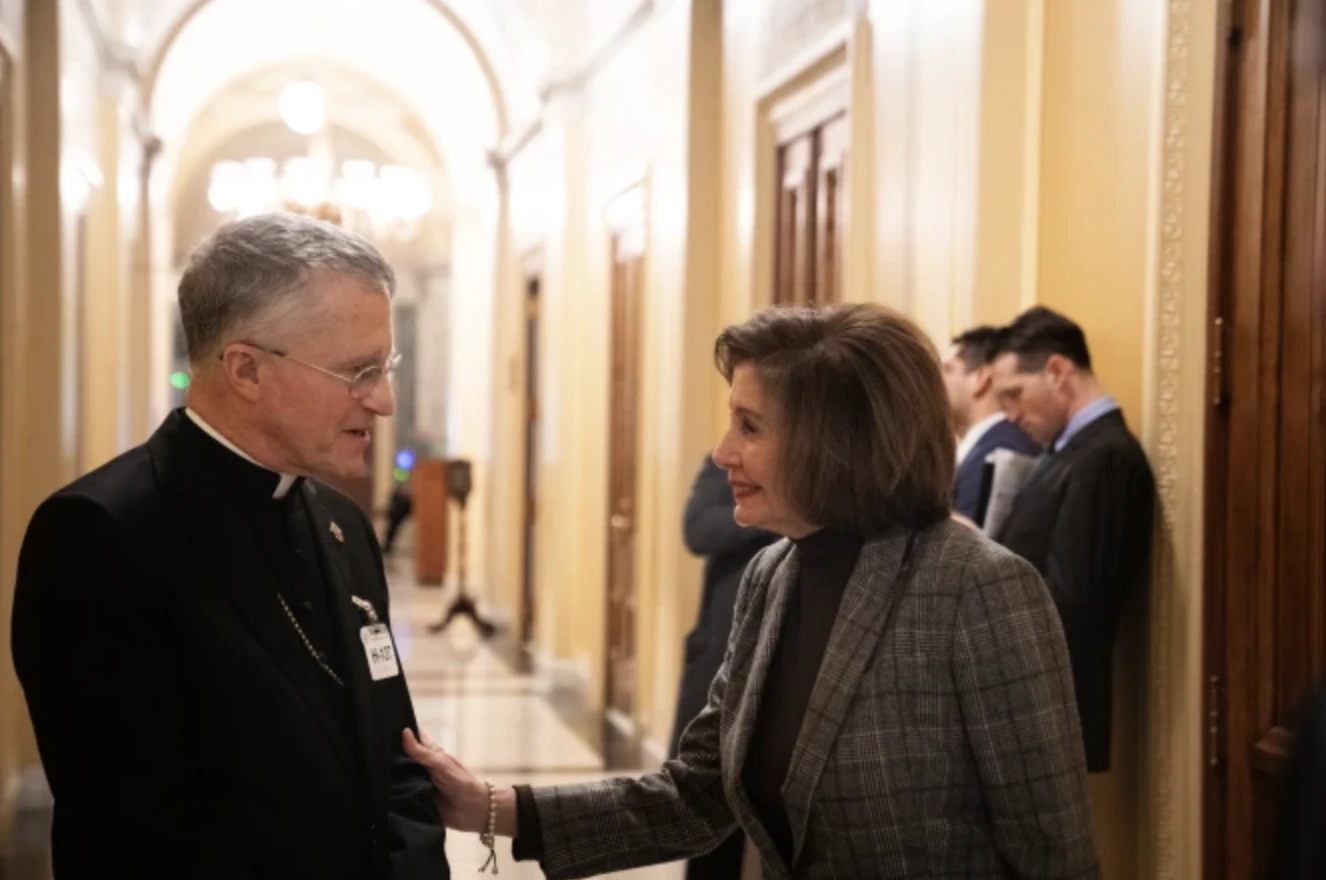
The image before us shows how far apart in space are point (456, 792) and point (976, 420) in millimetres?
2449

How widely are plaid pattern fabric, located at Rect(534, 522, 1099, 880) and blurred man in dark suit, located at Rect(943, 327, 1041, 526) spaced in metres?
1.98

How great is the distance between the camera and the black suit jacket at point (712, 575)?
4.47 metres

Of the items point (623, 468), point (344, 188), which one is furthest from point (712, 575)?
point (344, 188)

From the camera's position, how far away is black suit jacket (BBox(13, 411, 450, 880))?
1.92 metres

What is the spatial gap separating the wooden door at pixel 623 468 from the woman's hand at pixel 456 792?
22.8ft

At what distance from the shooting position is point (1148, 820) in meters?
3.75

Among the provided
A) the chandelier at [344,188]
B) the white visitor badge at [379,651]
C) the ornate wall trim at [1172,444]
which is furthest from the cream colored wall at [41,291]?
the chandelier at [344,188]

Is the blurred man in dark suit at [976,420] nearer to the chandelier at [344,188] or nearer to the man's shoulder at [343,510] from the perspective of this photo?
the man's shoulder at [343,510]

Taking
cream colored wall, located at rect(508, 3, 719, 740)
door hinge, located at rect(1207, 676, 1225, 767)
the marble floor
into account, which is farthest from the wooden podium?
door hinge, located at rect(1207, 676, 1225, 767)

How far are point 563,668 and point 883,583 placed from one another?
8.94m

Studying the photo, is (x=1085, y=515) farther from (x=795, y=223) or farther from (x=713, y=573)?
(x=795, y=223)

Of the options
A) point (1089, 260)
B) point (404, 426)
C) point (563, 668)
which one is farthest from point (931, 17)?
point (404, 426)

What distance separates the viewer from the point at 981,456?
4.27m

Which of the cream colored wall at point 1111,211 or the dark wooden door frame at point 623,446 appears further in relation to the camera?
the dark wooden door frame at point 623,446
